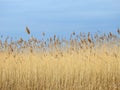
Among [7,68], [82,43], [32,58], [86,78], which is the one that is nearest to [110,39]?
[82,43]

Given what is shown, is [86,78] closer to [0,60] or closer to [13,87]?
[13,87]

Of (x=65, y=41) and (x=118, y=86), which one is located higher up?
(x=65, y=41)

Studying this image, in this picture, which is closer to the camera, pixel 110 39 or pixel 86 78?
pixel 86 78

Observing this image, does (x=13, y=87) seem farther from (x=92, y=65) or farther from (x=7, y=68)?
(x=92, y=65)

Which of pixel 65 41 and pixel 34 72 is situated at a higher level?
pixel 65 41

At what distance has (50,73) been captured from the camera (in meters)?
6.66

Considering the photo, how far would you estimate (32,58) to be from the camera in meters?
7.15

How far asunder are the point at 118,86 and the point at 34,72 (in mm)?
1668

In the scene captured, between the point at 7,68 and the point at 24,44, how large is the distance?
0.66 meters

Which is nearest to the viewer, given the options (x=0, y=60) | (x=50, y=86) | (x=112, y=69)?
(x=50, y=86)

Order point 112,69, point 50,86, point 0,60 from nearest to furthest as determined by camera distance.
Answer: point 50,86
point 112,69
point 0,60

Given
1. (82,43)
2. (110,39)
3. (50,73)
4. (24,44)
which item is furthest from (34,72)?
(110,39)

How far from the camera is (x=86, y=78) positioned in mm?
6605

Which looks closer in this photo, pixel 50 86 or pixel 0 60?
pixel 50 86
